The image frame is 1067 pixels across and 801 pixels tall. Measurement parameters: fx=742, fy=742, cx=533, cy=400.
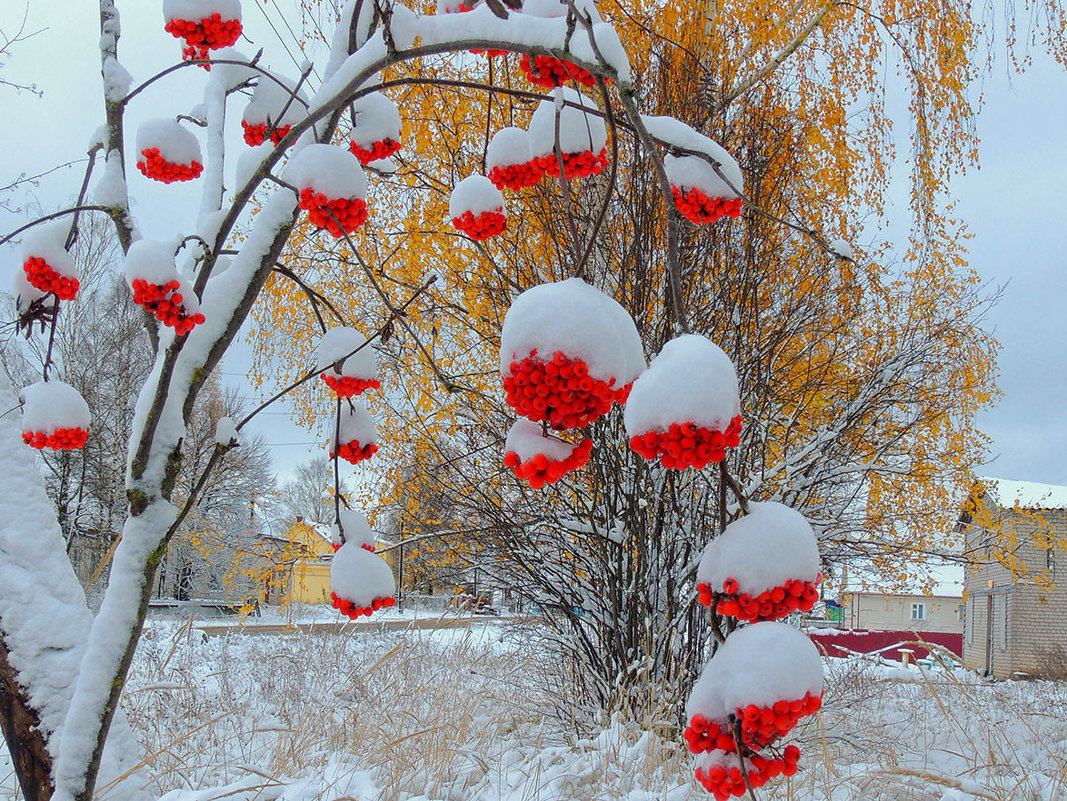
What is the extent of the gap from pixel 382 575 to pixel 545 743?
3.65 metres

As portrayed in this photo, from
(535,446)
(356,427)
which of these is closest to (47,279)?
(356,427)

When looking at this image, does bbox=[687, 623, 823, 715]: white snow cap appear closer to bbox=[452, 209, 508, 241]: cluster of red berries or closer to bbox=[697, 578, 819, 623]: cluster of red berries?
bbox=[697, 578, 819, 623]: cluster of red berries

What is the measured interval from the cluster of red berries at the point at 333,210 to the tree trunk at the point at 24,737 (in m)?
1.31

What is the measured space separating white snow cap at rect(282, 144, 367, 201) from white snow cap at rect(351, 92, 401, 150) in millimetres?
186

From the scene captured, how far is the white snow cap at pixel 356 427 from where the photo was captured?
4.08 ft

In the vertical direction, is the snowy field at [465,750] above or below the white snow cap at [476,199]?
below

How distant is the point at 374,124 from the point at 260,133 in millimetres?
338

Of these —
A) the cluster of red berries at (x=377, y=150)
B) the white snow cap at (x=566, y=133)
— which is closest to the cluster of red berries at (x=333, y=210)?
the cluster of red berries at (x=377, y=150)

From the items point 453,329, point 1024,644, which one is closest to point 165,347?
point 453,329

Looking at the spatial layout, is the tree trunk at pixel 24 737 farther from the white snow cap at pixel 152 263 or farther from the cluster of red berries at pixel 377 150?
the cluster of red berries at pixel 377 150

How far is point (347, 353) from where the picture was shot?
1.20m

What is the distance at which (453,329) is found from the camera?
17.6 ft

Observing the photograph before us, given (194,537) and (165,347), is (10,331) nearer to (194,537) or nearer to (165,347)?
(165,347)

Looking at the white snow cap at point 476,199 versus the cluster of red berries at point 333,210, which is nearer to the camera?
the cluster of red berries at point 333,210
